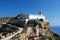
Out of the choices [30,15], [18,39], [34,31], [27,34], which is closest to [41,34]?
[34,31]

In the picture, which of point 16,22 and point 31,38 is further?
point 16,22

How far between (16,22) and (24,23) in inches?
180

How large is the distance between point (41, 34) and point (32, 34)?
2602mm

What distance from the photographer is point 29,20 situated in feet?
165

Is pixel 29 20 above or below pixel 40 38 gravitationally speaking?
above

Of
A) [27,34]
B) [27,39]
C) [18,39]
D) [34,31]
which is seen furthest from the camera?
[34,31]

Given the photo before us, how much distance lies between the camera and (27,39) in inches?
1304

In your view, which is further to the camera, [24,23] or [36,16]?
[36,16]

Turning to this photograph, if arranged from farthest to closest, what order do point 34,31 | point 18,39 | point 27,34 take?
point 34,31, point 27,34, point 18,39

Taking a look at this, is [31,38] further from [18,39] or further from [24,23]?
[24,23]

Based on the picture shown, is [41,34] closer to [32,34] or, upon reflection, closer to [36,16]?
[32,34]

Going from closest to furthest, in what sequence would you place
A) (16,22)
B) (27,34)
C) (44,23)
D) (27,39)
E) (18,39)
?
(18,39)
(27,39)
(27,34)
(44,23)
(16,22)

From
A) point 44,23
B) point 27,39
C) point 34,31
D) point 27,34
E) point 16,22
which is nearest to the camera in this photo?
point 27,39

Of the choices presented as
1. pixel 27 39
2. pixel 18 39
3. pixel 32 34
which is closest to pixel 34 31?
pixel 32 34
